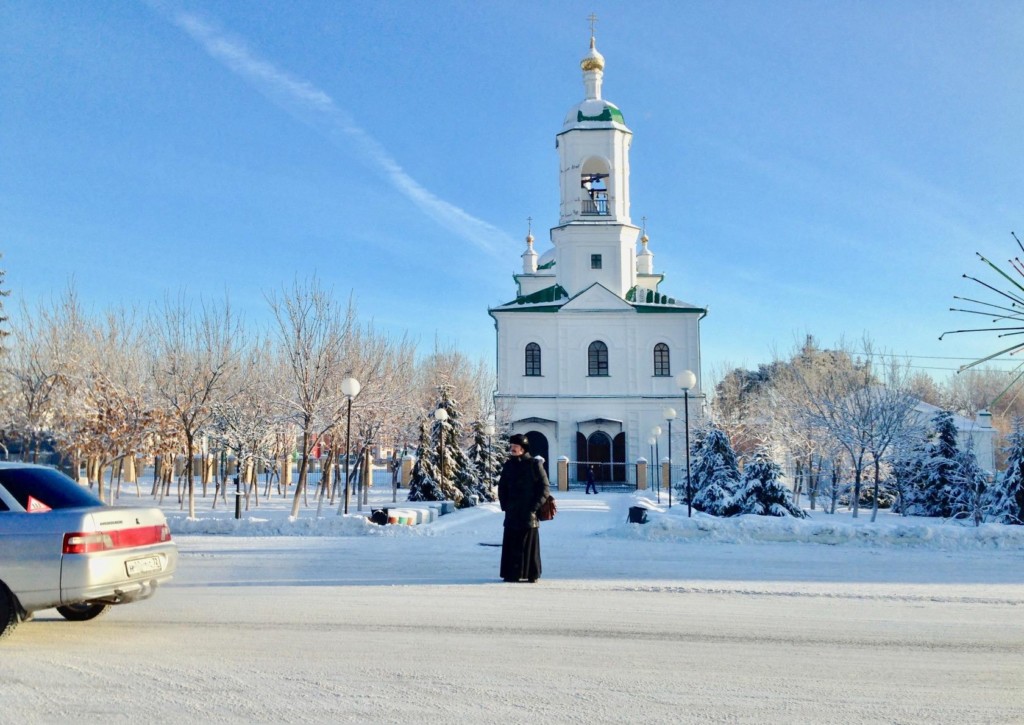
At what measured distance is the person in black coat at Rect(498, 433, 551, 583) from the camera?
31.1 feet

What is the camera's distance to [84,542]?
639 cm

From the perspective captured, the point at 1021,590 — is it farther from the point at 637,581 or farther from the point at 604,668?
the point at 604,668

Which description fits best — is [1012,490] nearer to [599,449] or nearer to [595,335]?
[599,449]

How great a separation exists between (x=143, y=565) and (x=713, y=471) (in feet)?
69.5

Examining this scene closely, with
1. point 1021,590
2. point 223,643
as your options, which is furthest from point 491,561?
point 1021,590

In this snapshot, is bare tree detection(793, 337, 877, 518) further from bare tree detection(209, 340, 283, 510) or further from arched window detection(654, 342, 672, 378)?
bare tree detection(209, 340, 283, 510)

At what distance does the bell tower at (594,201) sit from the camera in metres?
47.2

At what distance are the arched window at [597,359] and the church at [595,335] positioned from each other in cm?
5

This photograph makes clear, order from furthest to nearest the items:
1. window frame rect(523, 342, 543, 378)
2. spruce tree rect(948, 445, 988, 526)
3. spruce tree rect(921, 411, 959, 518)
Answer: window frame rect(523, 342, 543, 378) → spruce tree rect(921, 411, 959, 518) → spruce tree rect(948, 445, 988, 526)

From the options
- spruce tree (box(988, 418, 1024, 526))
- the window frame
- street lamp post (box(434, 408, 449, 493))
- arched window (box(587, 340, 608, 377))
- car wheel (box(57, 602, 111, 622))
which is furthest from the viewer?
arched window (box(587, 340, 608, 377))

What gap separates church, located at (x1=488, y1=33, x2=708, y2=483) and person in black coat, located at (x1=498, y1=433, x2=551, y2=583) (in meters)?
34.3

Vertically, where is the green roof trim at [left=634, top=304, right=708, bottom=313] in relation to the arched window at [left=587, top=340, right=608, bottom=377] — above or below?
above

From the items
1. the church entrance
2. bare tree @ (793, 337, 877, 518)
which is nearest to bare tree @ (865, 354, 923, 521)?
bare tree @ (793, 337, 877, 518)

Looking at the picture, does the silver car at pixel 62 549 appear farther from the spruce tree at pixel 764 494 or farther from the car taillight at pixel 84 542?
the spruce tree at pixel 764 494
